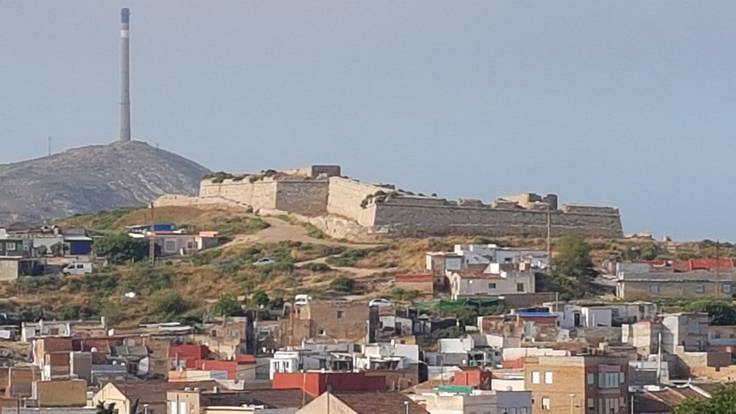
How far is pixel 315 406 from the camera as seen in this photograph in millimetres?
34406

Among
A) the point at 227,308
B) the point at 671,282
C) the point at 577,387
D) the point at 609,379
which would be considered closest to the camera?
the point at 577,387

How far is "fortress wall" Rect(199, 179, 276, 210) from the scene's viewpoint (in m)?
85.6

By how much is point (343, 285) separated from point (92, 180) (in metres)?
77.9

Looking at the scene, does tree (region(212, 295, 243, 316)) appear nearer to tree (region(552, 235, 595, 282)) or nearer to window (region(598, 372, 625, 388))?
tree (region(552, 235, 595, 282))

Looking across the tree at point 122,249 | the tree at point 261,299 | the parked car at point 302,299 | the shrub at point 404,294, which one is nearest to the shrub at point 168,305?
the tree at point 261,299

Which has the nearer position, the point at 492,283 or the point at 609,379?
the point at 609,379

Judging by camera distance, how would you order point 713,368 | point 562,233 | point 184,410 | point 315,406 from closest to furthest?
point 315,406 → point 184,410 → point 713,368 → point 562,233

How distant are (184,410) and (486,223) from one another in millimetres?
43543

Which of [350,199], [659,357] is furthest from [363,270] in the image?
[659,357]

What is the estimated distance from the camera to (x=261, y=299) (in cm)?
6303

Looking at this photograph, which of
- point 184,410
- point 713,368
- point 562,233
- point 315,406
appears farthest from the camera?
point 562,233

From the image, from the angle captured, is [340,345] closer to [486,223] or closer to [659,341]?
[659,341]

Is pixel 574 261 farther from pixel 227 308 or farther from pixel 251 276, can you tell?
pixel 227 308

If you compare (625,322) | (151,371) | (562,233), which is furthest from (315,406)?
(562,233)
